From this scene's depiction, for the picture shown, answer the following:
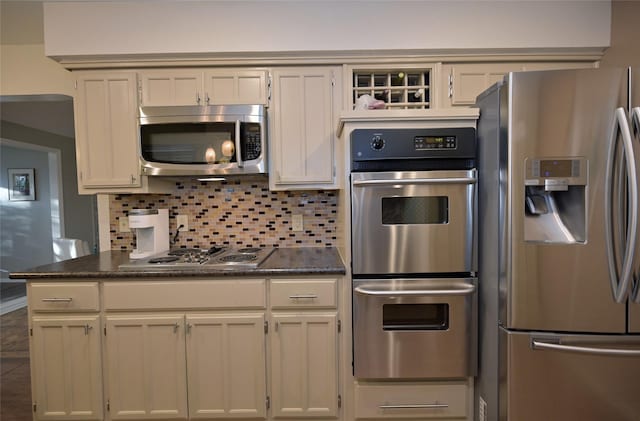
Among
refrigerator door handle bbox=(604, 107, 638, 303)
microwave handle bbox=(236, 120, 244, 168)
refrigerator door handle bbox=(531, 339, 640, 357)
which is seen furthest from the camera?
microwave handle bbox=(236, 120, 244, 168)

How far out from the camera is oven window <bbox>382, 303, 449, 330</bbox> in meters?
1.60

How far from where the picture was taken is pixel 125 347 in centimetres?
165

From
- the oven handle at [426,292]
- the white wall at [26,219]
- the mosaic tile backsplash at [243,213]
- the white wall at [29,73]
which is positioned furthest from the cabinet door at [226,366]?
the white wall at [26,219]

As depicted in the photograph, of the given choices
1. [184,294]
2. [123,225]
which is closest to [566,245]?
[184,294]

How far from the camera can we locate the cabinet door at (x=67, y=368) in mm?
1647

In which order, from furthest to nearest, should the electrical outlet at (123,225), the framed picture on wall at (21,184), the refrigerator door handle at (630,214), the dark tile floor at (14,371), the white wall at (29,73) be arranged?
the framed picture on wall at (21,184), the electrical outlet at (123,225), the white wall at (29,73), the dark tile floor at (14,371), the refrigerator door handle at (630,214)

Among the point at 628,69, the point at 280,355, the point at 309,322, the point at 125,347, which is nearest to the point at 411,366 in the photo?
the point at 309,322

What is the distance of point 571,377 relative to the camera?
54.6 inches

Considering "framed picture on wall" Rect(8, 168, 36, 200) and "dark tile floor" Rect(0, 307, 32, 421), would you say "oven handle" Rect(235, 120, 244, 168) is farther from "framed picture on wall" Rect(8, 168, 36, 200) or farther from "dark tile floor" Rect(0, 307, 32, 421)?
"framed picture on wall" Rect(8, 168, 36, 200)

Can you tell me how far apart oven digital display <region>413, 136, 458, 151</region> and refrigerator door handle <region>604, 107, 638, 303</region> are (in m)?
0.61

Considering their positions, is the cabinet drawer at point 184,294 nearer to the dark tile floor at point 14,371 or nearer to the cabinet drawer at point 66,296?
the cabinet drawer at point 66,296

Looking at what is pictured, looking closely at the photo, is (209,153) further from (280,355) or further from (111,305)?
(280,355)

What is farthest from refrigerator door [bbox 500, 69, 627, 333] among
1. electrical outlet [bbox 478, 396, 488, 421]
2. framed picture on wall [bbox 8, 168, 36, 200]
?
framed picture on wall [bbox 8, 168, 36, 200]

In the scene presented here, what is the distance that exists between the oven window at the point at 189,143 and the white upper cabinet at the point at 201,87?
202mm
